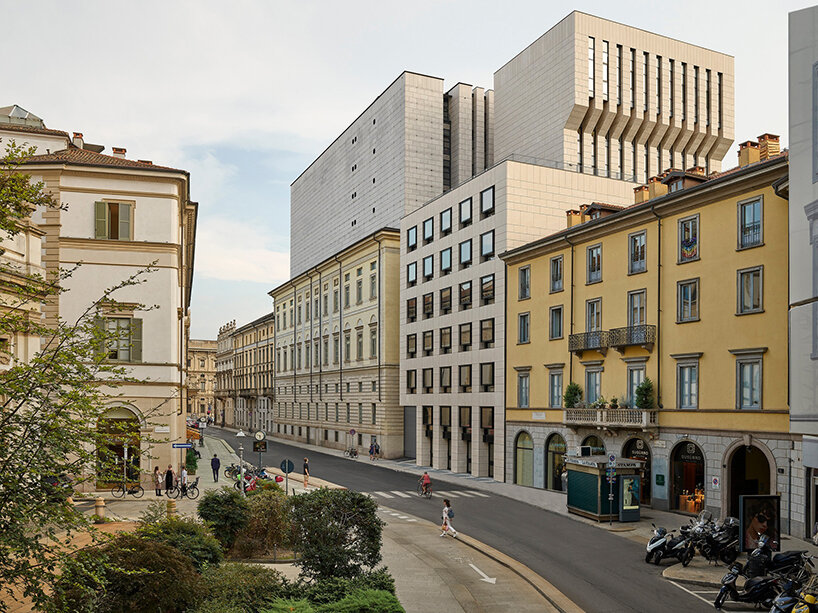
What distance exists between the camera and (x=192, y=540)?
1808cm

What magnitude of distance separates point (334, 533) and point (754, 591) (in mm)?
11048

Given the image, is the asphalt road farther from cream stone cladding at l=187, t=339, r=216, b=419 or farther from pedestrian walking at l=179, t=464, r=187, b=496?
cream stone cladding at l=187, t=339, r=216, b=419

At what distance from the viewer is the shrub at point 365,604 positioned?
13891 mm

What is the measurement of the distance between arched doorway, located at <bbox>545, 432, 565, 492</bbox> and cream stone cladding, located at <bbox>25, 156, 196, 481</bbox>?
71.8ft

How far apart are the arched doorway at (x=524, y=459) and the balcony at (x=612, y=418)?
529 centimetres

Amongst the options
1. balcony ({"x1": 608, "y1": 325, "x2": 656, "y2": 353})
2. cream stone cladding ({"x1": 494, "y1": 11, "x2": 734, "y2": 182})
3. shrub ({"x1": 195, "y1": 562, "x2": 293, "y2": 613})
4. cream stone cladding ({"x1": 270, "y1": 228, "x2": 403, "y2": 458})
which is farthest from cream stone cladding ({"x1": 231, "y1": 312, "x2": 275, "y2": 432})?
shrub ({"x1": 195, "y1": 562, "x2": 293, "y2": 613})

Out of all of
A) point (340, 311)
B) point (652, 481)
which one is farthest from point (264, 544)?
point (340, 311)

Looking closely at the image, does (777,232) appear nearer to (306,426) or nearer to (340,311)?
(340,311)

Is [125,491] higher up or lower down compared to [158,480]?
Result: lower down

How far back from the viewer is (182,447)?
41.5 metres

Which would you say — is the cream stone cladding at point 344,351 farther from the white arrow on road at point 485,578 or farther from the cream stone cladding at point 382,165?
the white arrow on road at point 485,578

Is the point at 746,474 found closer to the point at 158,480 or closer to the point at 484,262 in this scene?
the point at 484,262

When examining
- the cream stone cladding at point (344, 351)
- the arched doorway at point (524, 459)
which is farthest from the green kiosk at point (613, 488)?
the cream stone cladding at point (344, 351)

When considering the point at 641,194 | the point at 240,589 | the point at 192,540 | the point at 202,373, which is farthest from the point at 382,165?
the point at 202,373
